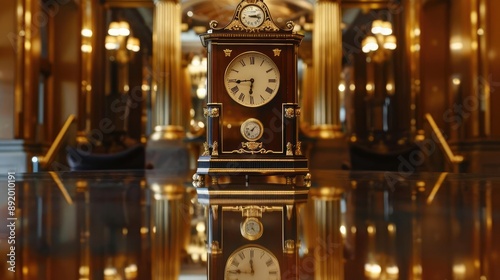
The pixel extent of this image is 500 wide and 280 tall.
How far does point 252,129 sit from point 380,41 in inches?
334

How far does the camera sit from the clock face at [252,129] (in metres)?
2.72

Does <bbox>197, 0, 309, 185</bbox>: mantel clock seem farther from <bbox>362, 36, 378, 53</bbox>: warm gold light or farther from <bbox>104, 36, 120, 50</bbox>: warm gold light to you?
<bbox>104, 36, 120, 50</bbox>: warm gold light

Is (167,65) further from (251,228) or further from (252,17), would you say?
(251,228)

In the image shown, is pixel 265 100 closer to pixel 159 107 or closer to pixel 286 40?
pixel 286 40

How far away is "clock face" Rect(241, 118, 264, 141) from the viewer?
2.72m

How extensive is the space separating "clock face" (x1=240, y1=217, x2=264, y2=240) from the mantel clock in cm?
122

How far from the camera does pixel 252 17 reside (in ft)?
9.27

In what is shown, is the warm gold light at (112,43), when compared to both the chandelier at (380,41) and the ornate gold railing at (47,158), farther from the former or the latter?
the chandelier at (380,41)

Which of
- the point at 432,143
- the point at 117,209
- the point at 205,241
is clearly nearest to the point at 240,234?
the point at 205,241

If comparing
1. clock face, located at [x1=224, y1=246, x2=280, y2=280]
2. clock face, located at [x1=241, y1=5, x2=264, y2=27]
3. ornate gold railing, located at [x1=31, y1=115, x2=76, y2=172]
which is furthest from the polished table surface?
ornate gold railing, located at [x1=31, y1=115, x2=76, y2=172]

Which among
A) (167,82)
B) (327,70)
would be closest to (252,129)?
(167,82)

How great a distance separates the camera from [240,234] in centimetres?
122

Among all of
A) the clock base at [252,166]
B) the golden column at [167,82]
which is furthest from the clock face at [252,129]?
the golden column at [167,82]

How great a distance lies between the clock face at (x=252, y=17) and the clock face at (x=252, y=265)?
1.90m
